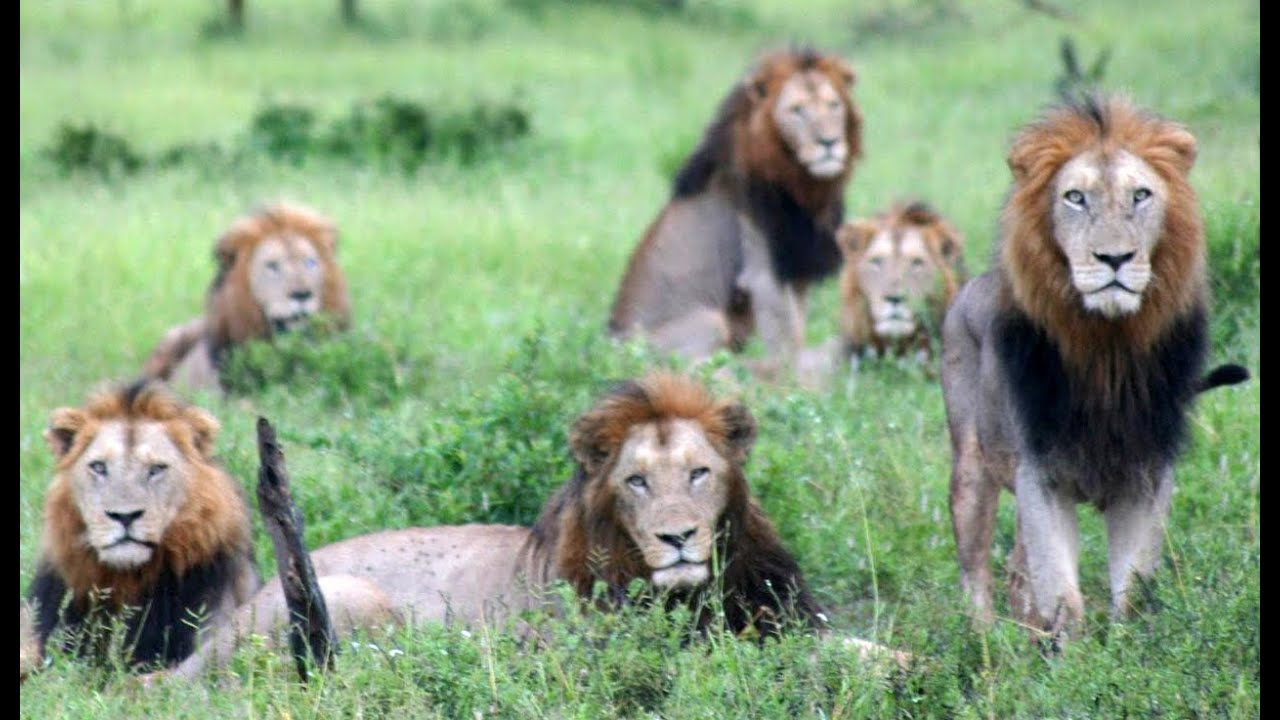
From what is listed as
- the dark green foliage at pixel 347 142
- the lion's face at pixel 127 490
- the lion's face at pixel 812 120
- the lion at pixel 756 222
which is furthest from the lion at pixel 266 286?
the dark green foliage at pixel 347 142

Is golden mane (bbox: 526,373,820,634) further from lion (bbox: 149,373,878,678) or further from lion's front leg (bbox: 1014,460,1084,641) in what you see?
lion's front leg (bbox: 1014,460,1084,641)

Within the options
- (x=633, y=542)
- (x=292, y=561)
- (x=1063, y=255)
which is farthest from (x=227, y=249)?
(x=1063, y=255)

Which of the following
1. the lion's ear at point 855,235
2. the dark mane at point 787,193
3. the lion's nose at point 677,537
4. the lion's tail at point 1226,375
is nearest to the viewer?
the lion's nose at point 677,537

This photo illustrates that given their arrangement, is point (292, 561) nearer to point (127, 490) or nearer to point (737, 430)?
point (127, 490)

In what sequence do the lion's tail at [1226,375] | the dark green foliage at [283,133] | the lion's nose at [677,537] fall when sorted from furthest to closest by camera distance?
the dark green foliage at [283,133]
the lion's tail at [1226,375]
the lion's nose at [677,537]

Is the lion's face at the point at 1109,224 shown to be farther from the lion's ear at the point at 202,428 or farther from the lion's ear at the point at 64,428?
the lion's ear at the point at 64,428

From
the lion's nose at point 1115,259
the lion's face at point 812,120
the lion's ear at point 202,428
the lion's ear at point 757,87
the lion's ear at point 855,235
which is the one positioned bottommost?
the lion's ear at point 202,428

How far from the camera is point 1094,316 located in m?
4.88

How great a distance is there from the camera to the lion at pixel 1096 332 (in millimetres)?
4824

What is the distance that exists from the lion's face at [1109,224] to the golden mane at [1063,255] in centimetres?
3

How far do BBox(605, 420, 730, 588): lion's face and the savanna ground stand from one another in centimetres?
16

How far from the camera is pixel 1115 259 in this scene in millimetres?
4754

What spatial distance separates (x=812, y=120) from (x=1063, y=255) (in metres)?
4.12
